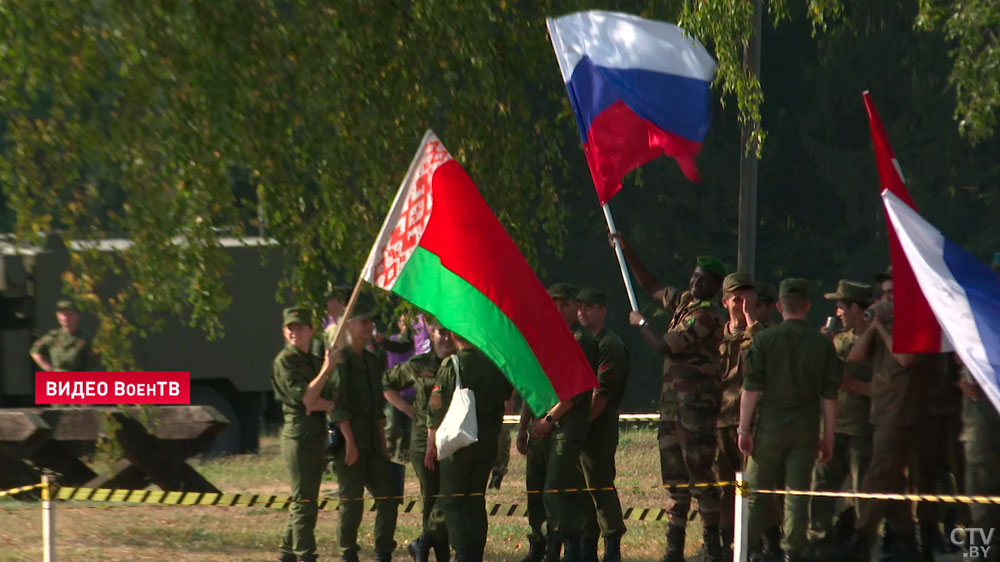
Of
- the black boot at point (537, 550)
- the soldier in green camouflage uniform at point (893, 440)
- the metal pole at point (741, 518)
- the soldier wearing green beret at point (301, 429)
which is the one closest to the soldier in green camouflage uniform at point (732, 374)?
the soldier in green camouflage uniform at point (893, 440)

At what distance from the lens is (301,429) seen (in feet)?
30.6

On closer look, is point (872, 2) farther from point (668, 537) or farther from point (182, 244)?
point (182, 244)

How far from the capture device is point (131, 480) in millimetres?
12648

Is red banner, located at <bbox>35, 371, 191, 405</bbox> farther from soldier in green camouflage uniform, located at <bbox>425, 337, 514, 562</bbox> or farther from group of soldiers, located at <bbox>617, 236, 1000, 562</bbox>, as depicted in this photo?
group of soldiers, located at <bbox>617, 236, 1000, 562</bbox>

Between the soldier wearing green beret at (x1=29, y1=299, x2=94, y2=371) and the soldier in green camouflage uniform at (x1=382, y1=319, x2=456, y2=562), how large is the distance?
4753mm

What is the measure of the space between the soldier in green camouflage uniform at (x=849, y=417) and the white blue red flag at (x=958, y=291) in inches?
99.1

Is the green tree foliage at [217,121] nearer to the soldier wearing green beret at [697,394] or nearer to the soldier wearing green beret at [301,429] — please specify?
the soldier wearing green beret at [301,429]

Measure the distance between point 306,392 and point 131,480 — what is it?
416cm

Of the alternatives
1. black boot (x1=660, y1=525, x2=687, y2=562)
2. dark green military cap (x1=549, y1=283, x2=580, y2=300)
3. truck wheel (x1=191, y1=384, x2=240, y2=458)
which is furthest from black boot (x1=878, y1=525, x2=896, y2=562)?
truck wheel (x1=191, y1=384, x2=240, y2=458)

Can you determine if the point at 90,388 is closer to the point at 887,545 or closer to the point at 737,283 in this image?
the point at 737,283

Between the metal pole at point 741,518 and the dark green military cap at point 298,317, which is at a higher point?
the dark green military cap at point 298,317

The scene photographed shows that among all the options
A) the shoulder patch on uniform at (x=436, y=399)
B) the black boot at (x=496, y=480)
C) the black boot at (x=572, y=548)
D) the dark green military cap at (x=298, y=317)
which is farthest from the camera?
the black boot at (x=496, y=480)

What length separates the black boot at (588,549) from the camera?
9.46 metres

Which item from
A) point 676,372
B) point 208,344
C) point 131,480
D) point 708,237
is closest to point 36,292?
point 208,344
